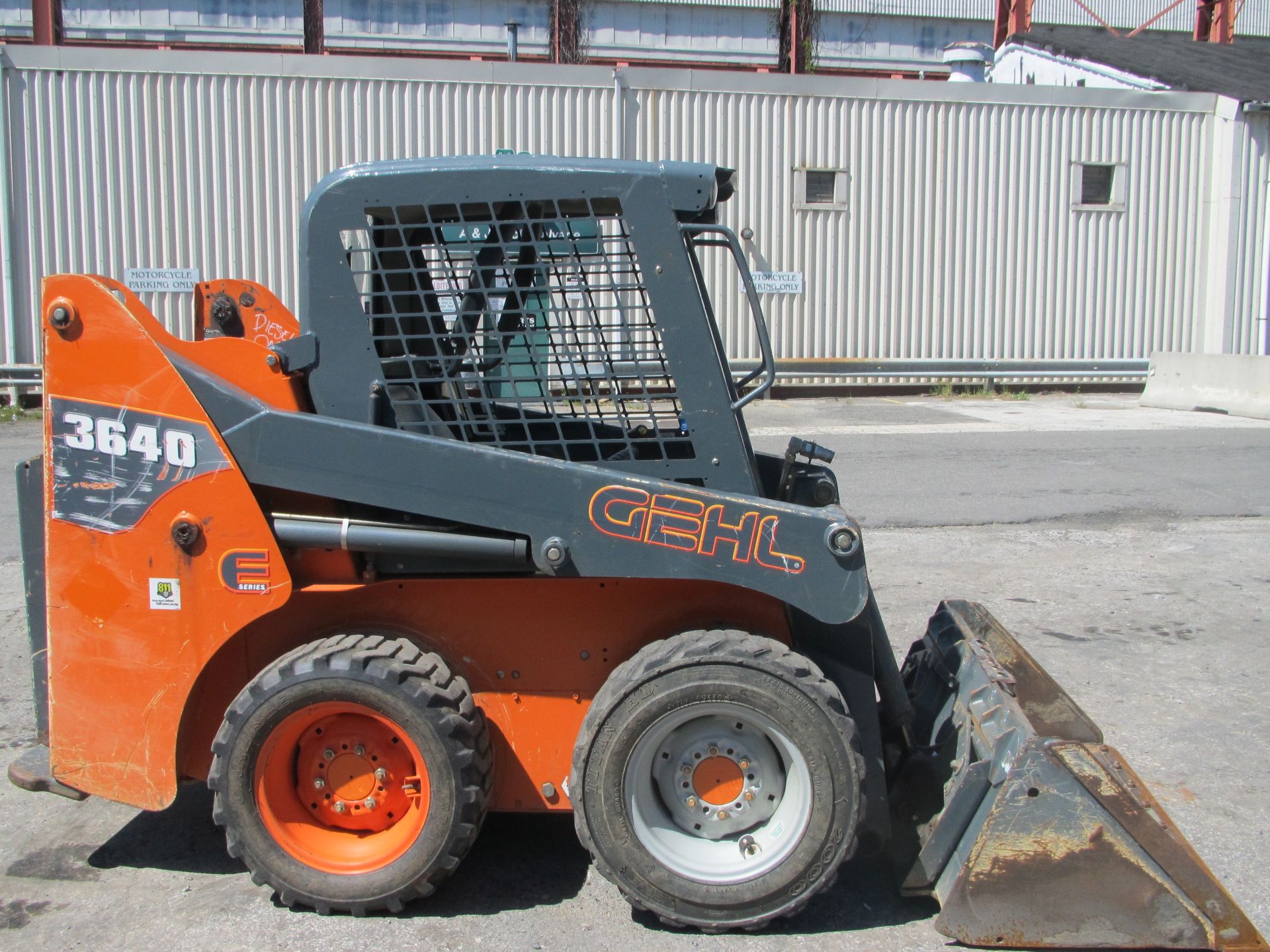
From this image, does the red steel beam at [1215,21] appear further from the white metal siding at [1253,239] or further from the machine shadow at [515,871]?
the machine shadow at [515,871]

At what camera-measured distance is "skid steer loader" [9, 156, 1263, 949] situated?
130 inches

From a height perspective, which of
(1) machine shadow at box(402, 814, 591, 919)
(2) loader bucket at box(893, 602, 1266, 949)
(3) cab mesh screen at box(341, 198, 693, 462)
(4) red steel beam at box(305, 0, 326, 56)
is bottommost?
(1) machine shadow at box(402, 814, 591, 919)

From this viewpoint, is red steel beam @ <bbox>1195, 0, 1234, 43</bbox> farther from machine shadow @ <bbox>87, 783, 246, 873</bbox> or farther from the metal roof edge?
machine shadow @ <bbox>87, 783, 246, 873</bbox>

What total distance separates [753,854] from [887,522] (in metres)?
5.98

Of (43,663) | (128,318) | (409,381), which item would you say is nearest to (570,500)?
(409,381)

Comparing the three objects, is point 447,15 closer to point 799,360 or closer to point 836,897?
point 799,360

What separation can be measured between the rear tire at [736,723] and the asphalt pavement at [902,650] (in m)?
0.17

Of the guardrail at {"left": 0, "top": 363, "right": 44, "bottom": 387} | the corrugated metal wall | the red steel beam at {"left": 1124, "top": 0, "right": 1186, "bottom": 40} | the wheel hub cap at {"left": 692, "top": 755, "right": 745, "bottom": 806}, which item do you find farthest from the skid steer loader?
the red steel beam at {"left": 1124, "top": 0, "right": 1186, "bottom": 40}

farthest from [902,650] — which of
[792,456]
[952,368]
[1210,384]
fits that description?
[952,368]

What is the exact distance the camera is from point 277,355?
3.53 metres

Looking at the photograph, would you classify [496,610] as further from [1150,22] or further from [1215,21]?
[1215,21]

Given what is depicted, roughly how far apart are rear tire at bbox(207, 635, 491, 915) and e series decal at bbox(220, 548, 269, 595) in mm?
236

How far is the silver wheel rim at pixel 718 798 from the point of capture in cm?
336

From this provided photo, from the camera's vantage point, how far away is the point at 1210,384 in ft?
53.8
